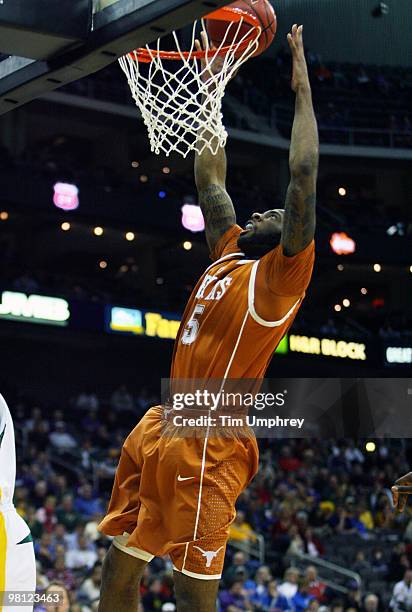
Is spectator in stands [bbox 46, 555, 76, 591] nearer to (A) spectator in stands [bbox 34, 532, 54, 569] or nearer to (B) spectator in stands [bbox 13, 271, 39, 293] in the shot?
(A) spectator in stands [bbox 34, 532, 54, 569]

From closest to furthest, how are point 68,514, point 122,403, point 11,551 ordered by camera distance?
1. point 11,551
2. point 68,514
3. point 122,403

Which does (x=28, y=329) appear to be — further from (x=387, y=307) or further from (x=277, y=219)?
(x=277, y=219)

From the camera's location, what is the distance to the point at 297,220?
12.6 ft

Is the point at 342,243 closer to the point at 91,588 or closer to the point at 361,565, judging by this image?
the point at 361,565

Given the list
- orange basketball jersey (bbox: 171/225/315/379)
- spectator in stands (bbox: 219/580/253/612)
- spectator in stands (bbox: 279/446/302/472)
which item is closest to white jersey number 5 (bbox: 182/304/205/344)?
orange basketball jersey (bbox: 171/225/315/379)

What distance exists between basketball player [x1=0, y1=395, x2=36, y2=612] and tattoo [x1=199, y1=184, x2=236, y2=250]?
1.63m

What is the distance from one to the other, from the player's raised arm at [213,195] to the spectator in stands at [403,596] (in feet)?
25.7

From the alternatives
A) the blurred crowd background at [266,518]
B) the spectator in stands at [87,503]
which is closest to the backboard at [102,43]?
the blurred crowd background at [266,518]

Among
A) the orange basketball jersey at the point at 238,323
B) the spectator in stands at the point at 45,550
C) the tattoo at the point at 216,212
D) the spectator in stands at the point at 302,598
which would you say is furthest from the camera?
the spectator in stands at the point at 302,598

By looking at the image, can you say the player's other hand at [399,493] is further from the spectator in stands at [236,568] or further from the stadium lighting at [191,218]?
the stadium lighting at [191,218]

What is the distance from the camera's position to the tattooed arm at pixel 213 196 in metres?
4.62

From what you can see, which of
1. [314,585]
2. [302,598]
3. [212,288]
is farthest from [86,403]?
[212,288]

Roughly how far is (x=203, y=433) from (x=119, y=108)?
1709cm

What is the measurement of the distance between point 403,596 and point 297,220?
861 cm
